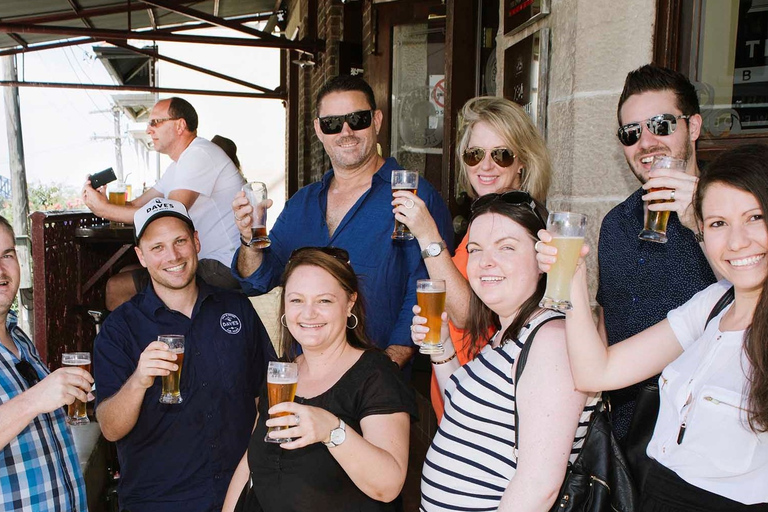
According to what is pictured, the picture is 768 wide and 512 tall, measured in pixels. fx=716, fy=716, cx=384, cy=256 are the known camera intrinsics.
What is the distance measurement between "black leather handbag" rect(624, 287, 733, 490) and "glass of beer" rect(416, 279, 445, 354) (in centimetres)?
61

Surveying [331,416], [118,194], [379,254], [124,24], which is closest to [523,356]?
[331,416]

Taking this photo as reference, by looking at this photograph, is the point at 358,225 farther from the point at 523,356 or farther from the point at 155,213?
the point at 523,356

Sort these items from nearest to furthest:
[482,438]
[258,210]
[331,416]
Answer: [482,438] → [331,416] → [258,210]

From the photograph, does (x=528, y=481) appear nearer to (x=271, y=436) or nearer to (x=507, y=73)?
(x=271, y=436)

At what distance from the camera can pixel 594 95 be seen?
9.11ft

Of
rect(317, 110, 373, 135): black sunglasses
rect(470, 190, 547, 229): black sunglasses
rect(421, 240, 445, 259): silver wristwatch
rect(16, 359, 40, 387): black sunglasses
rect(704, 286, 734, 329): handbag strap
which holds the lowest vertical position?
rect(16, 359, 40, 387): black sunglasses

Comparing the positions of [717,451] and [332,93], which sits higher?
[332,93]

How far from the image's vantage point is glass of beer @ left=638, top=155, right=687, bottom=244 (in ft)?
5.87

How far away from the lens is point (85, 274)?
4559mm

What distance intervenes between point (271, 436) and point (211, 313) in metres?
1.14

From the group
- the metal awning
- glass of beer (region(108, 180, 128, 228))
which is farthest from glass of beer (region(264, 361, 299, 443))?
the metal awning

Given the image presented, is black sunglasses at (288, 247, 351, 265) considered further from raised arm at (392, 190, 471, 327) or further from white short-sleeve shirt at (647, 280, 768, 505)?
white short-sleeve shirt at (647, 280, 768, 505)

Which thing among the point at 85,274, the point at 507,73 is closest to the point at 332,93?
the point at 507,73

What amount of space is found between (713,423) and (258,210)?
1.67 m
